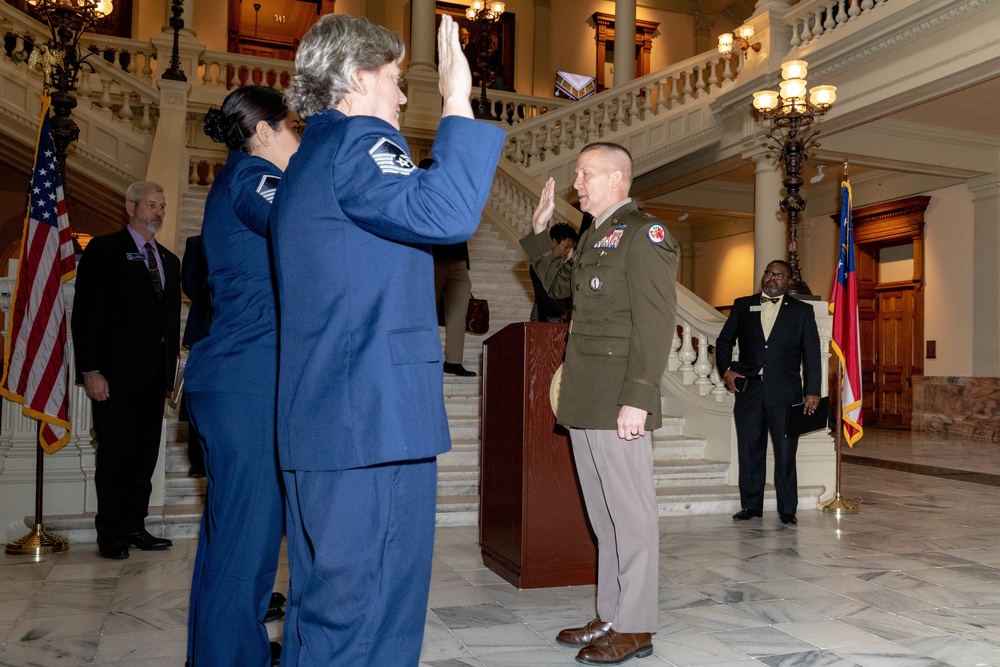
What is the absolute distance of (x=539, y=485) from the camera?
3.86 metres

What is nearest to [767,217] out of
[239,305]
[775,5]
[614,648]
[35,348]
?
[775,5]

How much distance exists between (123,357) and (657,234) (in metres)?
2.77

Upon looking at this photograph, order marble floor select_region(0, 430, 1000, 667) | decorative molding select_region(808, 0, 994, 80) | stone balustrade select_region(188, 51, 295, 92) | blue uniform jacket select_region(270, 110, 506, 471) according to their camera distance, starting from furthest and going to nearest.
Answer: stone balustrade select_region(188, 51, 295, 92), decorative molding select_region(808, 0, 994, 80), marble floor select_region(0, 430, 1000, 667), blue uniform jacket select_region(270, 110, 506, 471)

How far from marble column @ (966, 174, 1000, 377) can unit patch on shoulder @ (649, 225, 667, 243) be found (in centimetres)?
1125

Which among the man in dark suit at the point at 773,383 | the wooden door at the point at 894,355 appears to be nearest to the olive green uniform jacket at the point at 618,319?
the man in dark suit at the point at 773,383

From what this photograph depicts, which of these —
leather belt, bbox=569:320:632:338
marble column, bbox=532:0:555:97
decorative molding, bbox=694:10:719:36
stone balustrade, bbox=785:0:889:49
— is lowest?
leather belt, bbox=569:320:632:338

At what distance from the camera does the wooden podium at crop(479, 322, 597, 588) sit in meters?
3.83

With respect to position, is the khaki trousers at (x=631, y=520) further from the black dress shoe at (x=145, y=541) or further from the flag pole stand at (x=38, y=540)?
the flag pole stand at (x=38, y=540)

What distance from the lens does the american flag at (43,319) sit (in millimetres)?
4508

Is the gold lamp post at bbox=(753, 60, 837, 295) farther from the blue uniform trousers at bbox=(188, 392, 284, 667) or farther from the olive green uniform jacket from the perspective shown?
the blue uniform trousers at bbox=(188, 392, 284, 667)

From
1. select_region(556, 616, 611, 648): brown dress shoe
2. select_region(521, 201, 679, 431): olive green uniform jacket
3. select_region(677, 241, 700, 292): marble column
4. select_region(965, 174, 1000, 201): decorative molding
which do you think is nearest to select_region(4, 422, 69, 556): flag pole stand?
select_region(556, 616, 611, 648): brown dress shoe

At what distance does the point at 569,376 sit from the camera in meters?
3.01

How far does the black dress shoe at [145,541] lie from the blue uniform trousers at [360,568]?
310 cm

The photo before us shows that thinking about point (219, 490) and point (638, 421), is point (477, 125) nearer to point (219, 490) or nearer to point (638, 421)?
point (219, 490)
